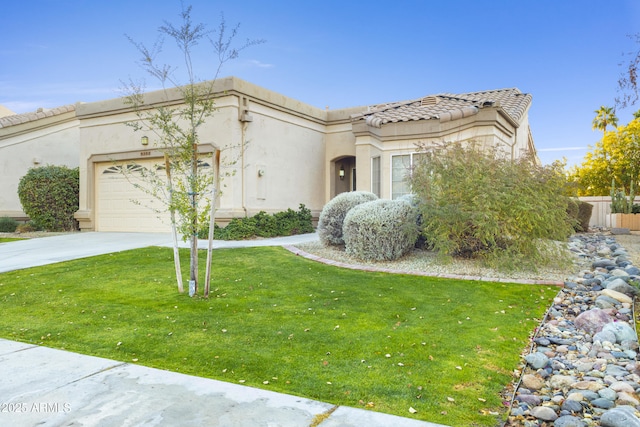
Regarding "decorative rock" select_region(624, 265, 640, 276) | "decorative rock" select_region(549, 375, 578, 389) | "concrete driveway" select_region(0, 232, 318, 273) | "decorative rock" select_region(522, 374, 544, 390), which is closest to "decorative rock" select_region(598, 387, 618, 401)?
"decorative rock" select_region(549, 375, 578, 389)

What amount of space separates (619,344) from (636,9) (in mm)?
5728

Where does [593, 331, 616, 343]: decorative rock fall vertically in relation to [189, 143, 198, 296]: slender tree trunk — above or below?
below

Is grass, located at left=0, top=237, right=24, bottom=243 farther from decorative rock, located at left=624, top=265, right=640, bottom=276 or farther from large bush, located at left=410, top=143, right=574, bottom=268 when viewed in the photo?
decorative rock, located at left=624, top=265, right=640, bottom=276

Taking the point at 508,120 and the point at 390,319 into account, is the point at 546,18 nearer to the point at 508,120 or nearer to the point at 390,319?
the point at 508,120

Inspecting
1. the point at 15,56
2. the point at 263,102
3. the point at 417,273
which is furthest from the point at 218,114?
the point at 15,56

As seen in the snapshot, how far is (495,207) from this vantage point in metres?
7.04

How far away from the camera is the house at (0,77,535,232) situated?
1234cm

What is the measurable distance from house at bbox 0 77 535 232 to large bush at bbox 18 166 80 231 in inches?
23.5

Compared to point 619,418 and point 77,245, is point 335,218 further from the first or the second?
point 619,418

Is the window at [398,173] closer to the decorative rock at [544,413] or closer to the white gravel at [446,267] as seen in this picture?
the white gravel at [446,267]

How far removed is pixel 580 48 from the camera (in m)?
15.4

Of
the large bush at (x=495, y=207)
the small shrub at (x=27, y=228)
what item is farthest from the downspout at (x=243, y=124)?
the small shrub at (x=27, y=228)

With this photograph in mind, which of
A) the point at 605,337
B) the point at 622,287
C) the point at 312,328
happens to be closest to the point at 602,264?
the point at 622,287

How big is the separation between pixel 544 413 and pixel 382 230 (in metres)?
5.28
